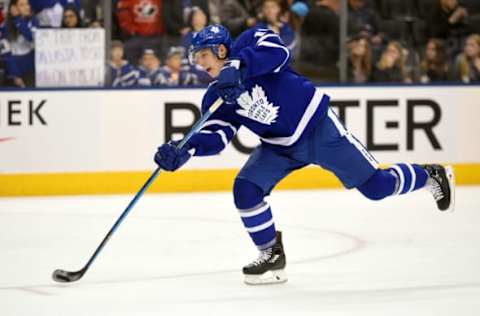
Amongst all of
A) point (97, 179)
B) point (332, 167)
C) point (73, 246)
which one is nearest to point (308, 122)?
point (332, 167)

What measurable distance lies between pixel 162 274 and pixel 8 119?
318 centimetres

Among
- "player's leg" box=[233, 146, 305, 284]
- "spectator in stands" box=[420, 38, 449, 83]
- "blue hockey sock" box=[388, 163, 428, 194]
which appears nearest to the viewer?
"player's leg" box=[233, 146, 305, 284]

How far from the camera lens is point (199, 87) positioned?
26.5ft

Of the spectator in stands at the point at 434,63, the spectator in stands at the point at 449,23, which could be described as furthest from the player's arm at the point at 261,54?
the spectator in stands at the point at 449,23

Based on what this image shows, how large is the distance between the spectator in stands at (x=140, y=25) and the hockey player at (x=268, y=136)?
361 cm

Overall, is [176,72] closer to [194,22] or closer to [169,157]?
[194,22]

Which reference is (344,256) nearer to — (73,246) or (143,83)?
(73,246)

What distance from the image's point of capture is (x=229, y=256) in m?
5.26

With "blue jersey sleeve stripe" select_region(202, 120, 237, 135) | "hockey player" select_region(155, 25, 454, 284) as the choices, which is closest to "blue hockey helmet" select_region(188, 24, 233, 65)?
"hockey player" select_region(155, 25, 454, 284)

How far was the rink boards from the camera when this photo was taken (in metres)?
7.68

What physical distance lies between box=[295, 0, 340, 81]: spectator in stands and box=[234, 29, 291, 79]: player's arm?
414 cm

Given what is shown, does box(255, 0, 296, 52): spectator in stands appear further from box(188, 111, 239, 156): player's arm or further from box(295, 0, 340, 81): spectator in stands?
box(188, 111, 239, 156): player's arm

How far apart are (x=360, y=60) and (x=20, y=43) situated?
248 centimetres

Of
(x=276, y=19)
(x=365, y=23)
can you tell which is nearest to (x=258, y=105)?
(x=276, y=19)
